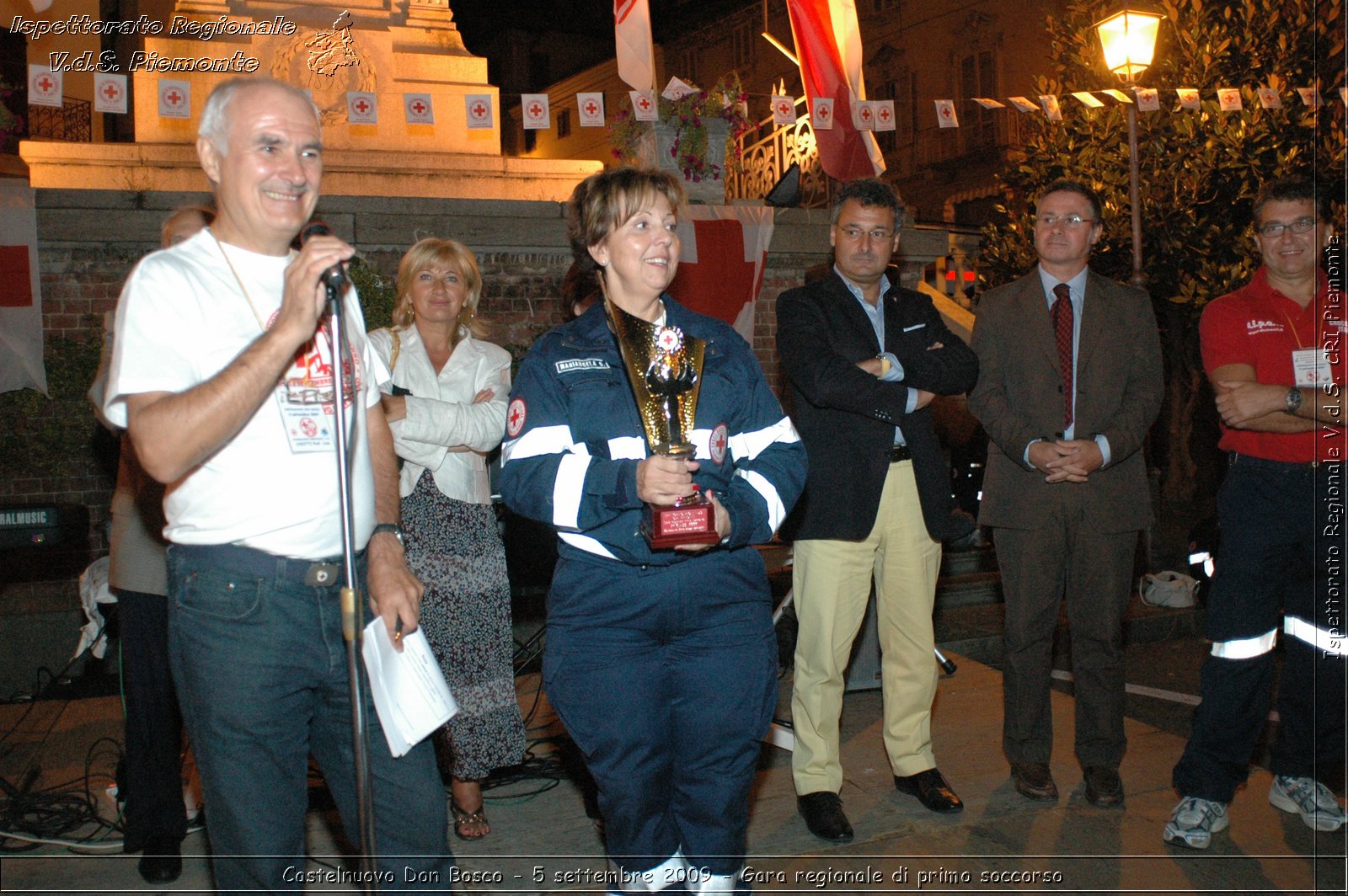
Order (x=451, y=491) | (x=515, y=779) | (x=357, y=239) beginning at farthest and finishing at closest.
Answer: (x=357, y=239)
(x=515, y=779)
(x=451, y=491)

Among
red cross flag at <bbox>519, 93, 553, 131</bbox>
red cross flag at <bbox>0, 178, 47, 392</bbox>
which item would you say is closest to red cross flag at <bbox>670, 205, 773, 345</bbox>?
red cross flag at <bbox>519, 93, 553, 131</bbox>

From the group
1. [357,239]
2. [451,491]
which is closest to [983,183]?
[357,239]

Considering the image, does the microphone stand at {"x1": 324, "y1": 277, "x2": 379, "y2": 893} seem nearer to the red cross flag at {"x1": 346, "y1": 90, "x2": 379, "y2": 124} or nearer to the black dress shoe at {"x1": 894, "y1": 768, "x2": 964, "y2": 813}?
the black dress shoe at {"x1": 894, "y1": 768, "x2": 964, "y2": 813}

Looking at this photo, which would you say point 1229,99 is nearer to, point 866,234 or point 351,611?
point 866,234

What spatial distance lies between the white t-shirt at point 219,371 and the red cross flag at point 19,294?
6.55 m

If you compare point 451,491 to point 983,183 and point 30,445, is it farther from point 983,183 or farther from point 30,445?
point 983,183

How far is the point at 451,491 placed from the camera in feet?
13.5

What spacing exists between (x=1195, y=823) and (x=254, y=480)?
3403 mm

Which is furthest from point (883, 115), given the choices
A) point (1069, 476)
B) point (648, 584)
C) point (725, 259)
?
point (648, 584)

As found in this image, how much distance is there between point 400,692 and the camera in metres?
2.46

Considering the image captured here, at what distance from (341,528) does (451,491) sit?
1.81 metres

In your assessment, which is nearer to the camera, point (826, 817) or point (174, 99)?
point (826, 817)

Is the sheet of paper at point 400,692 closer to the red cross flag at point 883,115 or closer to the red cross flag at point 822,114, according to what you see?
the red cross flag at point 822,114

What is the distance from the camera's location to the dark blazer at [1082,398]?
438cm
